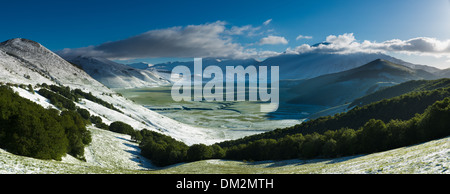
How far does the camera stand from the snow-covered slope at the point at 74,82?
108 metres

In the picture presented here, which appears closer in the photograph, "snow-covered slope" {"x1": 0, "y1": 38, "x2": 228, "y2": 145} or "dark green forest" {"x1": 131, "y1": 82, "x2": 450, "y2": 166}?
"dark green forest" {"x1": 131, "y1": 82, "x2": 450, "y2": 166}

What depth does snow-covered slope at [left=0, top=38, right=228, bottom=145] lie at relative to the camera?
108m

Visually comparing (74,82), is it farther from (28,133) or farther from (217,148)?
(28,133)

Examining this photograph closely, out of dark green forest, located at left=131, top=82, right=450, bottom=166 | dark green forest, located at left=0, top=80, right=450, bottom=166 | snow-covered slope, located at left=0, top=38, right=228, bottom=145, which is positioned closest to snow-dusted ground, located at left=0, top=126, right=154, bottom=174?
dark green forest, located at left=0, top=80, right=450, bottom=166

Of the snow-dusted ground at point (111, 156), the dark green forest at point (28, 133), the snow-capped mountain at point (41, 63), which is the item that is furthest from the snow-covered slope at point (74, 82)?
the dark green forest at point (28, 133)

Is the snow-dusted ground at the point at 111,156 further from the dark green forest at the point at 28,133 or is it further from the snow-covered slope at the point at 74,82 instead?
the snow-covered slope at the point at 74,82

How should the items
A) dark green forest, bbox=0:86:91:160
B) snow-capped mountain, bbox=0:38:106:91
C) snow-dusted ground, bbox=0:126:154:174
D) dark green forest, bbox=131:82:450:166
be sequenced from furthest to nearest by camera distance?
snow-capped mountain, bbox=0:38:106:91 → dark green forest, bbox=131:82:450:166 → snow-dusted ground, bbox=0:126:154:174 → dark green forest, bbox=0:86:91:160

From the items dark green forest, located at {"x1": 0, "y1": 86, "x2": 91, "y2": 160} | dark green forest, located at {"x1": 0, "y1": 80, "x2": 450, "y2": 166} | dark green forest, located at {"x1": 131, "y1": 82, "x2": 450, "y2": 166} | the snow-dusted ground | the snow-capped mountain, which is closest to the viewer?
dark green forest, located at {"x1": 0, "y1": 86, "x2": 91, "y2": 160}

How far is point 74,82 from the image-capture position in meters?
149

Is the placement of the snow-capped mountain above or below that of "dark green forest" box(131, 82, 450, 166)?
above

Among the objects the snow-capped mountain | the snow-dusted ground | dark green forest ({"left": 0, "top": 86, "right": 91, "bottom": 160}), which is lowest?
the snow-dusted ground

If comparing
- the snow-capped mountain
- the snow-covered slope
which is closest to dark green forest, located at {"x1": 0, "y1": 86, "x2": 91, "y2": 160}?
the snow-covered slope

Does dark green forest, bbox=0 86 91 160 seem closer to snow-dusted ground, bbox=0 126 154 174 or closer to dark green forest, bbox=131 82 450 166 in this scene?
snow-dusted ground, bbox=0 126 154 174
